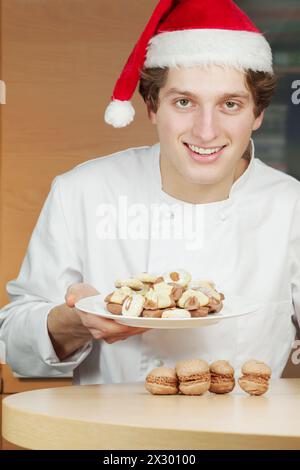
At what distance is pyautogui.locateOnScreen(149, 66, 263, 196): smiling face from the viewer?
A: 1308 millimetres

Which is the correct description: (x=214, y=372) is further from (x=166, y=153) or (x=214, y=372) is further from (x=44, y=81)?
(x=44, y=81)

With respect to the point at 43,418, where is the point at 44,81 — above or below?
above

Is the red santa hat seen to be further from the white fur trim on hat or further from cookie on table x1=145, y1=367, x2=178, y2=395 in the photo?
cookie on table x1=145, y1=367, x2=178, y2=395

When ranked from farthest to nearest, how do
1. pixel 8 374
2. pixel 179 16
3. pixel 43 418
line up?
pixel 8 374
pixel 179 16
pixel 43 418

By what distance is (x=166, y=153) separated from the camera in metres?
1.37

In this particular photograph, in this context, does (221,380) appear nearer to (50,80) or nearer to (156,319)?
(156,319)

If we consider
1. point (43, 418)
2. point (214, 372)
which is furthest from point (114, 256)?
point (43, 418)

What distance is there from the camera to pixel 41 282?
135 cm

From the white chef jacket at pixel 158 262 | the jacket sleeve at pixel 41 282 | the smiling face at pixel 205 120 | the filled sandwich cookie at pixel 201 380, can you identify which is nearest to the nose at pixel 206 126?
the smiling face at pixel 205 120

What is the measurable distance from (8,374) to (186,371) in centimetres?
49

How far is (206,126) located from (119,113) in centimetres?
13

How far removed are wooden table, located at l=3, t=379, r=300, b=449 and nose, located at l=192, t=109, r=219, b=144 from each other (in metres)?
0.43

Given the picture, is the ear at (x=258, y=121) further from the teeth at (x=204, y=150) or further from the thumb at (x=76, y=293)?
the thumb at (x=76, y=293)

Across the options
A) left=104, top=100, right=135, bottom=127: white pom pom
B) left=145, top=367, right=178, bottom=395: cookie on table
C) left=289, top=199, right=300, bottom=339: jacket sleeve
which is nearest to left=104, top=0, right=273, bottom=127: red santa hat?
left=104, top=100, right=135, bottom=127: white pom pom
